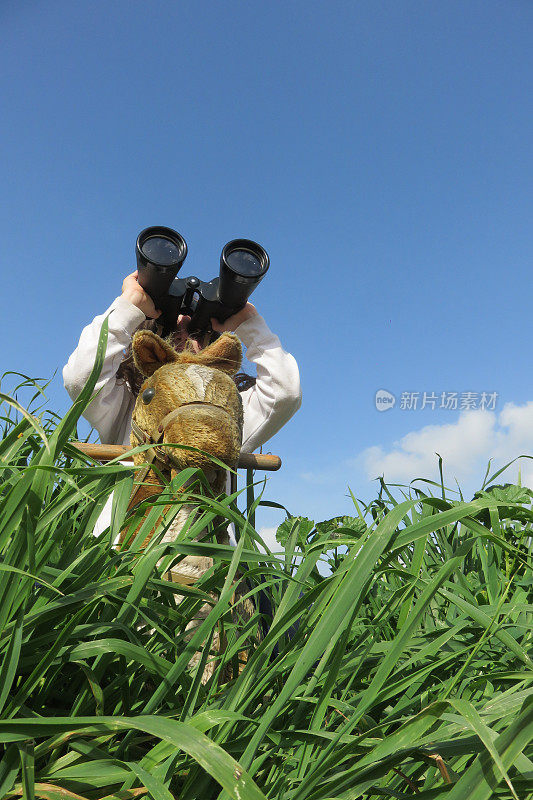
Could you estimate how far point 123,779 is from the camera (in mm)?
389

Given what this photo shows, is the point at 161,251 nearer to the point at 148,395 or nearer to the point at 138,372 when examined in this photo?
the point at 138,372

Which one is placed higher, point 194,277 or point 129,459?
point 194,277

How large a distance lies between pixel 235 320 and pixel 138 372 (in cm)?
45

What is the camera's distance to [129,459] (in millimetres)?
1478

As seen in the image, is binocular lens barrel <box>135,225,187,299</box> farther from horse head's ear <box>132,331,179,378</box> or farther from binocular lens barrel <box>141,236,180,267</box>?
horse head's ear <box>132,331,179,378</box>

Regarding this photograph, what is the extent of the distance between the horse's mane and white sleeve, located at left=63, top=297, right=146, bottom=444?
0.03 m

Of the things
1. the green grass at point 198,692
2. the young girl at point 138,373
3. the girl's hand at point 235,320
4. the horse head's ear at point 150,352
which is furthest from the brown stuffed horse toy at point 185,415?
the girl's hand at point 235,320

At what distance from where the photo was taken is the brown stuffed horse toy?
1048 millimetres

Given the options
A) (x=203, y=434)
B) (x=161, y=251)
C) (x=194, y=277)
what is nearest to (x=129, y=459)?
(x=203, y=434)

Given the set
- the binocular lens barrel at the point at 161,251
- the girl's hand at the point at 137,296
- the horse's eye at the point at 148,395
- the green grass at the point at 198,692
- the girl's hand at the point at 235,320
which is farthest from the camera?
the girl's hand at the point at 235,320

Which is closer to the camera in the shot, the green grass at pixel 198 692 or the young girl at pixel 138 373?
the green grass at pixel 198 692

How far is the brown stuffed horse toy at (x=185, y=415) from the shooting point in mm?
1048

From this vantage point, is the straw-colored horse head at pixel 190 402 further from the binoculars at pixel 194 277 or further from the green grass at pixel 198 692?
the green grass at pixel 198 692

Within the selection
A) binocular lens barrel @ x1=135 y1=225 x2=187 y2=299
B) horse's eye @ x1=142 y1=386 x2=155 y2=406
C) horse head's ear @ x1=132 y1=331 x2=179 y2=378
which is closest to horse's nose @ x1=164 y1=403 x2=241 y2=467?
horse's eye @ x1=142 y1=386 x2=155 y2=406
